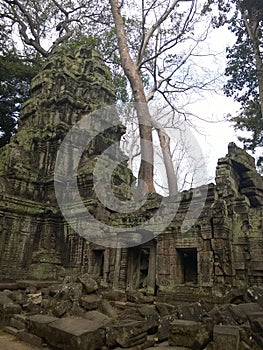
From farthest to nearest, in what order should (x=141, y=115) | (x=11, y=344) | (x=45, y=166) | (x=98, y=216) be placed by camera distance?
(x=141, y=115)
(x=45, y=166)
(x=98, y=216)
(x=11, y=344)

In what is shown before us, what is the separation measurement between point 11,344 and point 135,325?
1.82 meters

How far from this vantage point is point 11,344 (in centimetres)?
450

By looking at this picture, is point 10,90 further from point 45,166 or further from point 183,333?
point 183,333

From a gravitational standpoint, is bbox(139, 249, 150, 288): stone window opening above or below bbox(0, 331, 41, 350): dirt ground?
above

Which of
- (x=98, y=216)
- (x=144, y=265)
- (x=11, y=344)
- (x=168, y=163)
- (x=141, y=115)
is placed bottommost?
(x=11, y=344)

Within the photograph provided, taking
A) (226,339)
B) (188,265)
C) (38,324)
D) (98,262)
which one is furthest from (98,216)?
(226,339)

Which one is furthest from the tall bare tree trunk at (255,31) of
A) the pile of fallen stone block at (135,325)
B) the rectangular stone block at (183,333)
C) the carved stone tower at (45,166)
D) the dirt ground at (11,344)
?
the dirt ground at (11,344)

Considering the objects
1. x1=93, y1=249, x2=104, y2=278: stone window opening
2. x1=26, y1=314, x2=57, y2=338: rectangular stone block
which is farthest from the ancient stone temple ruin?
x1=26, y1=314, x2=57, y2=338: rectangular stone block

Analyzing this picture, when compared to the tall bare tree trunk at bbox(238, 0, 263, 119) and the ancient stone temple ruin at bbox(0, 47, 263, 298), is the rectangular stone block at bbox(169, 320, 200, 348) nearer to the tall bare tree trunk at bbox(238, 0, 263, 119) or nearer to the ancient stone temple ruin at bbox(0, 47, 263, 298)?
the ancient stone temple ruin at bbox(0, 47, 263, 298)

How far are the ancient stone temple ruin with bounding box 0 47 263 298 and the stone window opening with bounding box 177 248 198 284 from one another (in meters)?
0.02

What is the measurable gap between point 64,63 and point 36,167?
5833mm

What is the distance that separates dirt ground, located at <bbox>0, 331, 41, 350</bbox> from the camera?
4.33 meters

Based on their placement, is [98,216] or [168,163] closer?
[98,216]

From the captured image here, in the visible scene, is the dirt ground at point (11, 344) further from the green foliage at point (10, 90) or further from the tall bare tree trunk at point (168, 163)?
the green foliage at point (10, 90)
